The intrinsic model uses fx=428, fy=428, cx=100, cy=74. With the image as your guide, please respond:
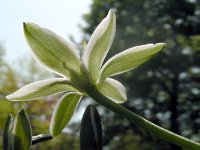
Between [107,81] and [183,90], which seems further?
[183,90]

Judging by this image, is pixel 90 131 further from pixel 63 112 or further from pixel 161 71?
pixel 161 71

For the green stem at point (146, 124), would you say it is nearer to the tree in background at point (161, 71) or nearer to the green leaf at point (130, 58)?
the green leaf at point (130, 58)

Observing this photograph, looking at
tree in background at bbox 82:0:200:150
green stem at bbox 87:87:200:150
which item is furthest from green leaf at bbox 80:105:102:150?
tree in background at bbox 82:0:200:150

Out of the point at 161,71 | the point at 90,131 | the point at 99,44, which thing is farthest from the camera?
the point at 161,71

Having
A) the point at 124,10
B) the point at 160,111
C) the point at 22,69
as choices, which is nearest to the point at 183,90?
the point at 160,111

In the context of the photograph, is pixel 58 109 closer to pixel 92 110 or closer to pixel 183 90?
pixel 92 110

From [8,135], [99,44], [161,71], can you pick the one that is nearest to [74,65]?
[99,44]
